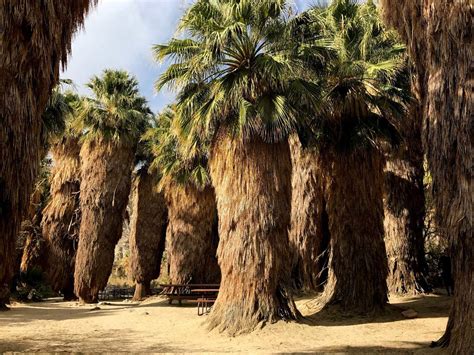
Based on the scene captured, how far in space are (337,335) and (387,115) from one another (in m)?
8.27

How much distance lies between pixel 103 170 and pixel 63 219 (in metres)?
4.70

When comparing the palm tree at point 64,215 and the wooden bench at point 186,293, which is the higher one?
the palm tree at point 64,215

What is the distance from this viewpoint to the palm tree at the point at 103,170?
2384 cm

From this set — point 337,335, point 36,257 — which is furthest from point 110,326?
point 36,257

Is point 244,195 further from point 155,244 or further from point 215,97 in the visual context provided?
point 155,244

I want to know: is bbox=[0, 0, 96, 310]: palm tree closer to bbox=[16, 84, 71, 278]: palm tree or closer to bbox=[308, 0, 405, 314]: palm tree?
bbox=[308, 0, 405, 314]: palm tree

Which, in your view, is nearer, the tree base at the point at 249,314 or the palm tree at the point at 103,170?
the tree base at the point at 249,314

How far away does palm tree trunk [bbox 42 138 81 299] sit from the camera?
26516 mm

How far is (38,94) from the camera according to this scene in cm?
797

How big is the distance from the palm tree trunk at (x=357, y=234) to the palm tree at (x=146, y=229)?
13979mm

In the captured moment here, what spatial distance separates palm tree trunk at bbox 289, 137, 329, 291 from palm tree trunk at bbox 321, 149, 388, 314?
131 inches

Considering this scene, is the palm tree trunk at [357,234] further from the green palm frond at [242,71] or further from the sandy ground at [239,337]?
the green palm frond at [242,71]

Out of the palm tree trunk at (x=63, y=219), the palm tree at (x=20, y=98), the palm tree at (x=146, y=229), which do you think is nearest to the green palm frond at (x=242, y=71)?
the palm tree at (x=20, y=98)

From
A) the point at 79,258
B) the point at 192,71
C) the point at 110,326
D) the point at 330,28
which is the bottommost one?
the point at 110,326
